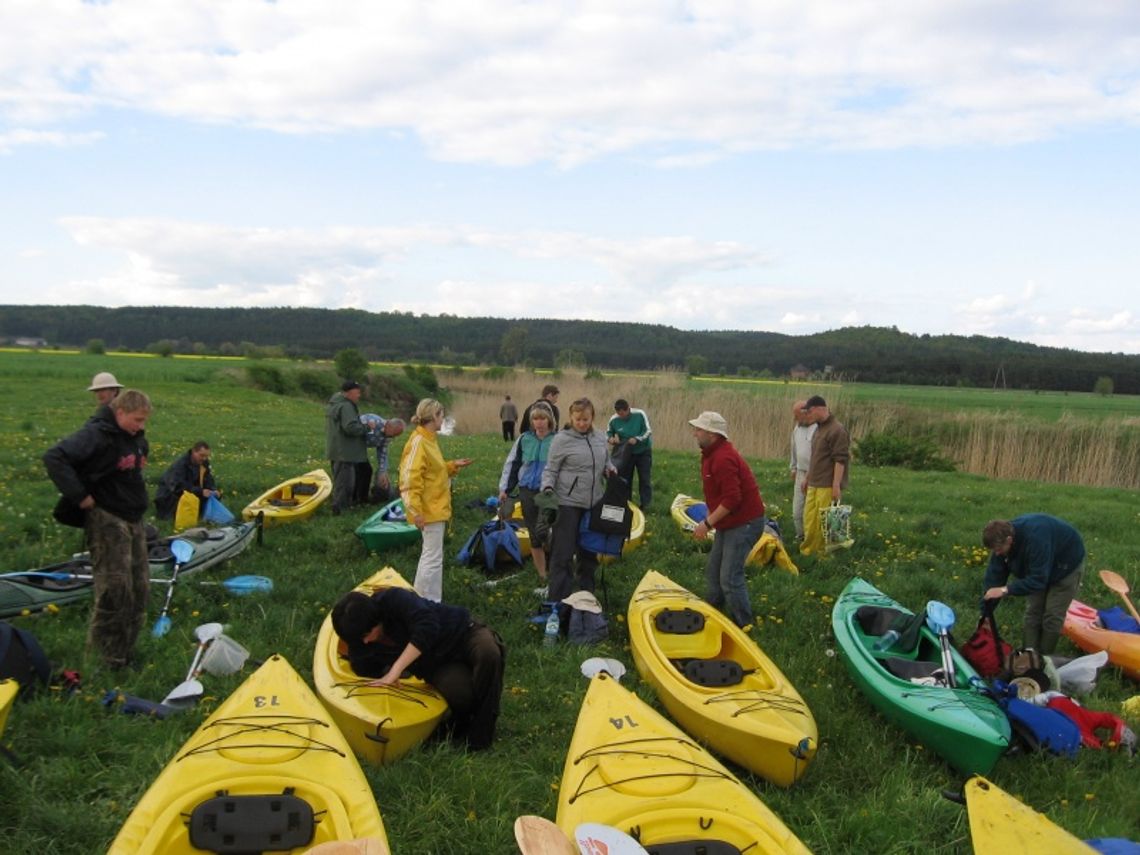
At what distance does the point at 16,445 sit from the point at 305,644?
9.78m

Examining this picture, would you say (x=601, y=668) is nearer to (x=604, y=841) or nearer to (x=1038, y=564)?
(x=604, y=841)

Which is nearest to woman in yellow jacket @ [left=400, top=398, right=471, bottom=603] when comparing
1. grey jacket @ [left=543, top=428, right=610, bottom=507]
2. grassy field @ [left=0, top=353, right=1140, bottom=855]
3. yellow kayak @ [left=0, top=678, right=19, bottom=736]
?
grassy field @ [left=0, top=353, right=1140, bottom=855]

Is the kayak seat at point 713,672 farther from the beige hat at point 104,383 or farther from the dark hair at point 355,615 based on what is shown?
the beige hat at point 104,383

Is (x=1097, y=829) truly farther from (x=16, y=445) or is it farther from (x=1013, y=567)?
(x=16, y=445)

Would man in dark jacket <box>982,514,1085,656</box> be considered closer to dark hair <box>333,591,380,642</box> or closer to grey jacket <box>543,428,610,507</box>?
grey jacket <box>543,428,610,507</box>

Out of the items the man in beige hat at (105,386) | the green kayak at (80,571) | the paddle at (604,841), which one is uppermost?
the man in beige hat at (105,386)

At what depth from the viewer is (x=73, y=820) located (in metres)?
3.47

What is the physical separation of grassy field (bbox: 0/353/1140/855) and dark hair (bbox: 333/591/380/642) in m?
0.78

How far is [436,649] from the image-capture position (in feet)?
14.4

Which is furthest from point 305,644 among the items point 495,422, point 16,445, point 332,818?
point 495,422

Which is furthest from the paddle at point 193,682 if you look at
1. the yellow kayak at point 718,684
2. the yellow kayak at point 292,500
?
the yellow kayak at point 292,500

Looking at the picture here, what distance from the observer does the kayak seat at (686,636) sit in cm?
565

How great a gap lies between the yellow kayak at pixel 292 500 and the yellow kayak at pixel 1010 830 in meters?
7.09

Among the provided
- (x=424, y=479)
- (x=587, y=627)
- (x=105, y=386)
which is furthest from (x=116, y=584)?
(x=587, y=627)
